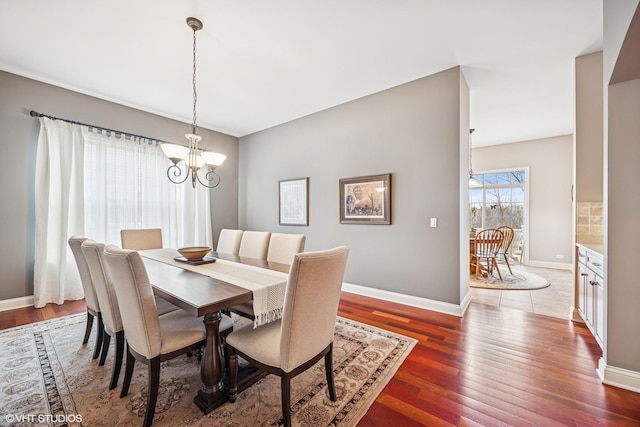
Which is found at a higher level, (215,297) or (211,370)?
(215,297)

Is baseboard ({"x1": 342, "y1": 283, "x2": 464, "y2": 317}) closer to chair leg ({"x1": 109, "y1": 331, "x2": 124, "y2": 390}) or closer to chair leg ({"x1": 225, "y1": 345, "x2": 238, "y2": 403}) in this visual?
chair leg ({"x1": 225, "y1": 345, "x2": 238, "y2": 403})

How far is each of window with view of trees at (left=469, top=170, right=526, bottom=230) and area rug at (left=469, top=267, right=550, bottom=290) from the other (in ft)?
5.19

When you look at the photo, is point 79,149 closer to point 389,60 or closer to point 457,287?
point 389,60

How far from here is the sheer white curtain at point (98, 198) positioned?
3.17m

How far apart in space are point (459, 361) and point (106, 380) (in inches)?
102

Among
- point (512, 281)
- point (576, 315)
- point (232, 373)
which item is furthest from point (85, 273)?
point (512, 281)

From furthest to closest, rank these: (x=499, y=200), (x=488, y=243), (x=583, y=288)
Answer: (x=499, y=200) < (x=488, y=243) < (x=583, y=288)

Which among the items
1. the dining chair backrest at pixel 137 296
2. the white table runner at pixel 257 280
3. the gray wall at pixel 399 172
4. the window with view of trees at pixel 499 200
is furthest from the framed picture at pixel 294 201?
the window with view of trees at pixel 499 200

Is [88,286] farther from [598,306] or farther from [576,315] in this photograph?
[576,315]

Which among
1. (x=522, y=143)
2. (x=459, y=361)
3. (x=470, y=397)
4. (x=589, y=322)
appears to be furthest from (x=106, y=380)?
(x=522, y=143)

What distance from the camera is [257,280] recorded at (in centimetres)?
180

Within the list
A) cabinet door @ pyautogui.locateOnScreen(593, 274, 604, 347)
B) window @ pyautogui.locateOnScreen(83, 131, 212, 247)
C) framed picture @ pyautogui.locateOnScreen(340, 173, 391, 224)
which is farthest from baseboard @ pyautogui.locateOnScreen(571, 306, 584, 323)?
window @ pyautogui.locateOnScreen(83, 131, 212, 247)

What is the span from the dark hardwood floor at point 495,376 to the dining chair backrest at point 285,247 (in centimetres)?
100

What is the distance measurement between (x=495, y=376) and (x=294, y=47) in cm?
327
